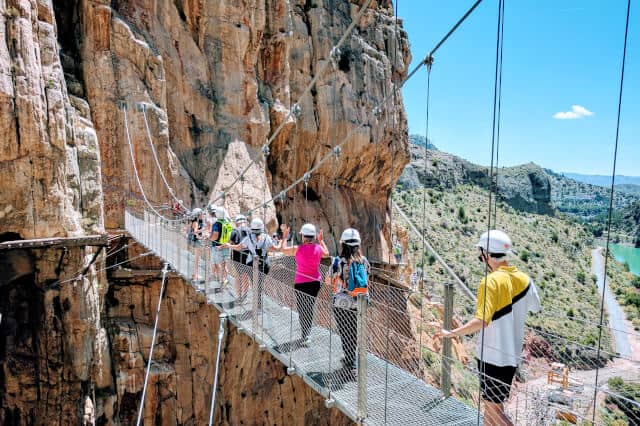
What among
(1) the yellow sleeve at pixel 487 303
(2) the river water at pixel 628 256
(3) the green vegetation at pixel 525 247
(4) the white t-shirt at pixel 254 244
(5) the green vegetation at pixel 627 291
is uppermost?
(1) the yellow sleeve at pixel 487 303

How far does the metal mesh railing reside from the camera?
214 centimetres

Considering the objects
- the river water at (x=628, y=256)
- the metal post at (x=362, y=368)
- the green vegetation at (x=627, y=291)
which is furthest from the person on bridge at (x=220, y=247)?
the river water at (x=628, y=256)

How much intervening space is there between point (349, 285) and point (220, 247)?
2.28 m

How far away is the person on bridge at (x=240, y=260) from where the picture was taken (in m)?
4.54

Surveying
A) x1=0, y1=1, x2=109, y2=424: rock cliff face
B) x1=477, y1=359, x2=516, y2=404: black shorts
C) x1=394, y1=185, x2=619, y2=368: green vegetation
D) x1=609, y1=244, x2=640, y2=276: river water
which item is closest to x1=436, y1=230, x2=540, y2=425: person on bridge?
x1=477, y1=359, x2=516, y2=404: black shorts

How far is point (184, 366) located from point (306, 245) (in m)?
5.84

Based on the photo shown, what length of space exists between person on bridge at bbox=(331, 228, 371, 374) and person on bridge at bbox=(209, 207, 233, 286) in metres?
2.10

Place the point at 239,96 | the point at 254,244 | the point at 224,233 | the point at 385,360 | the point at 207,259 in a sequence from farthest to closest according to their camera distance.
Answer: the point at 239,96 → the point at 207,259 → the point at 224,233 → the point at 254,244 → the point at 385,360

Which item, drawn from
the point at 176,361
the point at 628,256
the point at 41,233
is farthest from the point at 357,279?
the point at 628,256

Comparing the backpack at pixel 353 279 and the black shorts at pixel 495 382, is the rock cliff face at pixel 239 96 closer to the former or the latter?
the backpack at pixel 353 279

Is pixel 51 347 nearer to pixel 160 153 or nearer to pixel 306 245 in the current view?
pixel 160 153

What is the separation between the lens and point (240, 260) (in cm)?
482

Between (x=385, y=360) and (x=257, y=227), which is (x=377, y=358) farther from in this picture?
(x=257, y=227)

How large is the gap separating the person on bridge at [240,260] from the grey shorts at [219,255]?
2.5 inches
